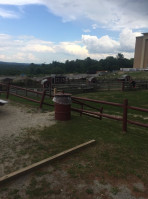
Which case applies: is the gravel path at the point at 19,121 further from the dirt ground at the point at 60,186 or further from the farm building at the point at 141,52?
the farm building at the point at 141,52

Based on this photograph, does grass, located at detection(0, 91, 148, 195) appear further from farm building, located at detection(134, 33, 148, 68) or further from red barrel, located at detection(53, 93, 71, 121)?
farm building, located at detection(134, 33, 148, 68)

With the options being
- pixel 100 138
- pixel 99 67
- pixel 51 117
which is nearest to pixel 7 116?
pixel 51 117

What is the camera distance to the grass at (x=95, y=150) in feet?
10.5

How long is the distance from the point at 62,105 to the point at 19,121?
5.18 ft

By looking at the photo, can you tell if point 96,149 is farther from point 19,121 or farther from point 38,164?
point 19,121

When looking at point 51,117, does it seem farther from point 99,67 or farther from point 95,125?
point 99,67

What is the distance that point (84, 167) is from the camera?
11.0 ft

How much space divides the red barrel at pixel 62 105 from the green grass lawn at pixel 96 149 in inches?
17.5

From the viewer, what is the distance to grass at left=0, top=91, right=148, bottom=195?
321 centimetres

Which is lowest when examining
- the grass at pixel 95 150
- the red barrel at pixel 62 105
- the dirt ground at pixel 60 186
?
the dirt ground at pixel 60 186

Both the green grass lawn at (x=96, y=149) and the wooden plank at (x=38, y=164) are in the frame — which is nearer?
the wooden plank at (x=38, y=164)

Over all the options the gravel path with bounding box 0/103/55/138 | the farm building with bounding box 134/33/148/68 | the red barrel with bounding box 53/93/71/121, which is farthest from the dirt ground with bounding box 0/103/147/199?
the farm building with bounding box 134/33/148/68

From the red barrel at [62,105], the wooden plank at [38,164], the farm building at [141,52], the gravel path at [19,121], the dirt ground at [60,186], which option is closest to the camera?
the dirt ground at [60,186]

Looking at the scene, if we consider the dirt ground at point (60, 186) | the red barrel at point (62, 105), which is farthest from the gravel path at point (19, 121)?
the dirt ground at point (60, 186)
